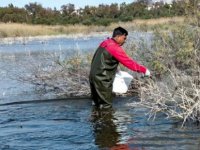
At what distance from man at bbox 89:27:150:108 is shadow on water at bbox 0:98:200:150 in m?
0.40

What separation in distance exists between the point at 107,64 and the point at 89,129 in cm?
150

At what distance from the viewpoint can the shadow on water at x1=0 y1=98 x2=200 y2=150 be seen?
8.84m

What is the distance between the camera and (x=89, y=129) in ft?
32.9

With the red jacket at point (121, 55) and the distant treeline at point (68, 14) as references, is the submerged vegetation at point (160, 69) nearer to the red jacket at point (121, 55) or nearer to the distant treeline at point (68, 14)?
the red jacket at point (121, 55)

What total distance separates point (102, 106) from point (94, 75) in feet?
2.57

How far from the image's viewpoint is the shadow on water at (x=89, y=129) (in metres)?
8.84

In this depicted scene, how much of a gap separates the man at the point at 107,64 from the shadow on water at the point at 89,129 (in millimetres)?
396

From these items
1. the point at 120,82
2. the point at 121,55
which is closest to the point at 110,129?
the point at 121,55

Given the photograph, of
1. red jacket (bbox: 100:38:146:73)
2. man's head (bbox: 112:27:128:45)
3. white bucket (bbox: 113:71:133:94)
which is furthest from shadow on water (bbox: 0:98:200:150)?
man's head (bbox: 112:27:128:45)

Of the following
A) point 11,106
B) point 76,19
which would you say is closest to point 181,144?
point 11,106

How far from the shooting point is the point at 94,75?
11.0 metres

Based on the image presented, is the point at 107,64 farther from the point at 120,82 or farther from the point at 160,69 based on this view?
the point at 160,69

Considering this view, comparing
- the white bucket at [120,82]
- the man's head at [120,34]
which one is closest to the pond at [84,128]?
the white bucket at [120,82]

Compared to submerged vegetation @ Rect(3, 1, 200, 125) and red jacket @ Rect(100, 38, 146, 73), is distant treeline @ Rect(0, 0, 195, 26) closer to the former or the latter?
submerged vegetation @ Rect(3, 1, 200, 125)
